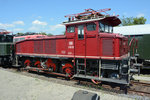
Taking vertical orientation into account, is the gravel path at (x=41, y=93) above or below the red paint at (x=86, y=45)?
below

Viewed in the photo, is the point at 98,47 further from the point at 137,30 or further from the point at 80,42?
the point at 137,30

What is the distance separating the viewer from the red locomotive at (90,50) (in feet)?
22.0

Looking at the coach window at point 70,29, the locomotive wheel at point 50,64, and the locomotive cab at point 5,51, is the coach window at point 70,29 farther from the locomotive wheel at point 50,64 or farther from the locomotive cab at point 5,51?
the locomotive cab at point 5,51

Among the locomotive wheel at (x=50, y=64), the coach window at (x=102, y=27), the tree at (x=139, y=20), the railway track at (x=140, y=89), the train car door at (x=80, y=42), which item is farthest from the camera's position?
the tree at (x=139, y=20)

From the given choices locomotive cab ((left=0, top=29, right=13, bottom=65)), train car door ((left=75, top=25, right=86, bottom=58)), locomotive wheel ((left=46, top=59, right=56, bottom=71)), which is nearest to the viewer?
train car door ((left=75, top=25, right=86, bottom=58))

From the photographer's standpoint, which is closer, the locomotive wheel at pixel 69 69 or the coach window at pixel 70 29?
the coach window at pixel 70 29

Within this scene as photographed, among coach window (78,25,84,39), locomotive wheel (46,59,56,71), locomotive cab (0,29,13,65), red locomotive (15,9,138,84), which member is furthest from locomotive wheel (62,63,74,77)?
locomotive cab (0,29,13,65)

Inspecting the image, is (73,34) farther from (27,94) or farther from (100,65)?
(27,94)

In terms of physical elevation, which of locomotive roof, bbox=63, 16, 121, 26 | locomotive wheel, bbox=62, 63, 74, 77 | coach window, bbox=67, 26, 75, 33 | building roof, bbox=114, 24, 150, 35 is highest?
building roof, bbox=114, 24, 150, 35

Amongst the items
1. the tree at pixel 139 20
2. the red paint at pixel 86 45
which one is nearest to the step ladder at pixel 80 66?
the red paint at pixel 86 45

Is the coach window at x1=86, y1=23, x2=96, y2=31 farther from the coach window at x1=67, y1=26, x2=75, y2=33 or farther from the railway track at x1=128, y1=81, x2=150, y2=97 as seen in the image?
the railway track at x1=128, y1=81, x2=150, y2=97

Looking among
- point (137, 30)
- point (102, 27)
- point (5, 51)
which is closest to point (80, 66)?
point (102, 27)

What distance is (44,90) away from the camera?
681cm

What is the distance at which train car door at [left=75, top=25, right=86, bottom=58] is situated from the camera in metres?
7.60
